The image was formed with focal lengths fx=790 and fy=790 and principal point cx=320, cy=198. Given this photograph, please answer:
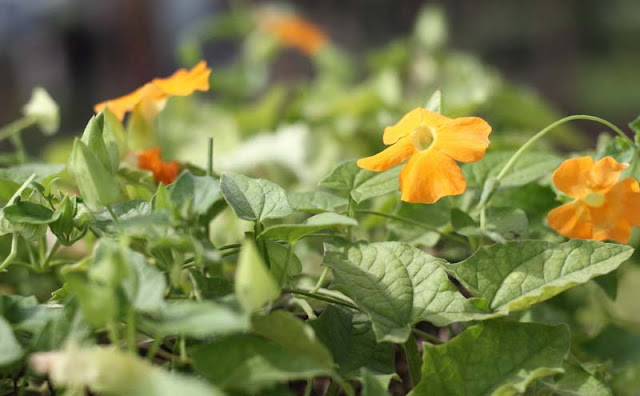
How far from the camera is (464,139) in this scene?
0.42m

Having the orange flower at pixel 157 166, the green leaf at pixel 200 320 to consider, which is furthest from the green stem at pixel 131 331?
the orange flower at pixel 157 166

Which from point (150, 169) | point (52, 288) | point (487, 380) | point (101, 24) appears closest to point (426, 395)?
point (487, 380)

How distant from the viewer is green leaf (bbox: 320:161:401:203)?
1.51 feet

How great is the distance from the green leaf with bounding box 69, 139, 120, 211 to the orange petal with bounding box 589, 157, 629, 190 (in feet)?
0.85

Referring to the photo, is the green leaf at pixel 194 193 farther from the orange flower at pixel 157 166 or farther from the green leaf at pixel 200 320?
the orange flower at pixel 157 166

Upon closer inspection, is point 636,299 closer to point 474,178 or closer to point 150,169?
point 474,178

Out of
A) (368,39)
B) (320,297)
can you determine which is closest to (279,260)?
(320,297)

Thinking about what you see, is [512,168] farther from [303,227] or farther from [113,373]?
[113,373]

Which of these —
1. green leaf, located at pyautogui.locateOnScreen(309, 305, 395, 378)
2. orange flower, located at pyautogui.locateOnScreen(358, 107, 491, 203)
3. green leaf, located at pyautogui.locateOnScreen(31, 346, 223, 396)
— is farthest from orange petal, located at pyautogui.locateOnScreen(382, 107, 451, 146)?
green leaf, located at pyautogui.locateOnScreen(31, 346, 223, 396)

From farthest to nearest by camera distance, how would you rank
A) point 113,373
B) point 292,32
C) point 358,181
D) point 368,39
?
1. point 368,39
2. point 292,32
3. point 358,181
4. point 113,373

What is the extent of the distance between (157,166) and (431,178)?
0.63ft

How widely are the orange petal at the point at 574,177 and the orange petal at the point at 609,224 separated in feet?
0.05

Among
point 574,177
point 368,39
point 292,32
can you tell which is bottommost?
point 368,39

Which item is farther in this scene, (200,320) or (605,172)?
(605,172)
